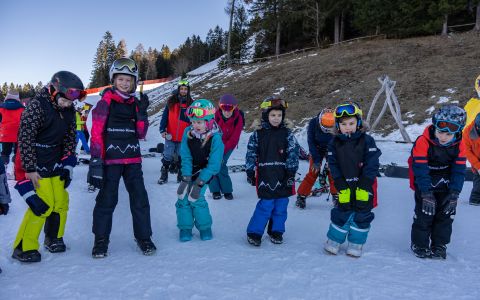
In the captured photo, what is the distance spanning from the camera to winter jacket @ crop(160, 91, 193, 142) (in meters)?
7.17

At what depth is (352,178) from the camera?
4.08 m

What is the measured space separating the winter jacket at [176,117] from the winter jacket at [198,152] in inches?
107

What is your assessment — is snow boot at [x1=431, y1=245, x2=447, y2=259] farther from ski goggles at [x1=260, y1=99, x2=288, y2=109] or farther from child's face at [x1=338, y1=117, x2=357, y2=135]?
ski goggles at [x1=260, y1=99, x2=288, y2=109]

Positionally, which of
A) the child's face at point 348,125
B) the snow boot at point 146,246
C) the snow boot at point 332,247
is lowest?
the snow boot at point 146,246

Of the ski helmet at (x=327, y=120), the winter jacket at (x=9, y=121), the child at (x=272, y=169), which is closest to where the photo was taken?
the child at (x=272, y=169)

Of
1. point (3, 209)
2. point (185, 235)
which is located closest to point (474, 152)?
point (185, 235)

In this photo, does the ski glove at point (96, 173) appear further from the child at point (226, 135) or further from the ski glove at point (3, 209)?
the child at point (226, 135)

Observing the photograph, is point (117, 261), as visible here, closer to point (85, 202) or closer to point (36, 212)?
point (36, 212)

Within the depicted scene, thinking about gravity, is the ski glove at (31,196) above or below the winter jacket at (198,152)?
below

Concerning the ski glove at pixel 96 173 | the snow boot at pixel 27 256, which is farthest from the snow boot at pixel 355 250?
the snow boot at pixel 27 256

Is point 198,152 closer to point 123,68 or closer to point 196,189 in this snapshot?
point 196,189

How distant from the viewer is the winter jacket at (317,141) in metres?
5.92

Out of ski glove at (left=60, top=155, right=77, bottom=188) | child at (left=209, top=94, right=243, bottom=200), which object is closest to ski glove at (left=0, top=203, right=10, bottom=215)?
ski glove at (left=60, top=155, right=77, bottom=188)

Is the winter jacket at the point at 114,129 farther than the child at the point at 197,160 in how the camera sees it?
No
